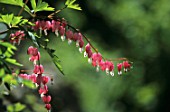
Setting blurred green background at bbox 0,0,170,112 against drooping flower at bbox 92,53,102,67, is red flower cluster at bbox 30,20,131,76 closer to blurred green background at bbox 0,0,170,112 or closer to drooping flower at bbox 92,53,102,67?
drooping flower at bbox 92,53,102,67

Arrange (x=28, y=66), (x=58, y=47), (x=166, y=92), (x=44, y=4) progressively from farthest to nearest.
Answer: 1. (x=58, y=47)
2. (x=28, y=66)
3. (x=166, y=92)
4. (x=44, y=4)

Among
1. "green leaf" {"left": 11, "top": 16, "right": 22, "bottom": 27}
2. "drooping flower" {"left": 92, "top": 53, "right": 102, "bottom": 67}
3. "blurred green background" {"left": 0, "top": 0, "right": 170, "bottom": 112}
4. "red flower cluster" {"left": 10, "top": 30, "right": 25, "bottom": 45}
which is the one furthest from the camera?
"blurred green background" {"left": 0, "top": 0, "right": 170, "bottom": 112}

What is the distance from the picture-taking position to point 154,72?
7.61 m

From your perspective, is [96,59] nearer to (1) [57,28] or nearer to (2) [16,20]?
(1) [57,28]

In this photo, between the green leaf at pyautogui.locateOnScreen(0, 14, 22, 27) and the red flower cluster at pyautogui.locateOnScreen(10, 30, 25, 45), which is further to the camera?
the red flower cluster at pyautogui.locateOnScreen(10, 30, 25, 45)

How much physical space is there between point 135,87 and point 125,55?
69cm

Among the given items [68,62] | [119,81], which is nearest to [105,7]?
[68,62]

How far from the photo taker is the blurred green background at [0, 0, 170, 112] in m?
7.45

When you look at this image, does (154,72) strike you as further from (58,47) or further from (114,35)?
(58,47)

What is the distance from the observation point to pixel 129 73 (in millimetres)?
7645

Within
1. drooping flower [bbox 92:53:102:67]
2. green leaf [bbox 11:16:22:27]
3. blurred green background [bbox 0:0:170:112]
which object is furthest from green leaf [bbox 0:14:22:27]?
blurred green background [bbox 0:0:170:112]

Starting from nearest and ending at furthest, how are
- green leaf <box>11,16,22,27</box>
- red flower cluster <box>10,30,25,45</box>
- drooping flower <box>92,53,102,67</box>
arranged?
green leaf <box>11,16,22,27</box>
red flower cluster <box>10,30,25,45</box>
drooping flower <box>92,53,102,67</box>

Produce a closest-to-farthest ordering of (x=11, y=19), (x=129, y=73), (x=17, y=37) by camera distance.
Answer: (x=11, y=19), (x=17, y=37), (x=129, y=73)

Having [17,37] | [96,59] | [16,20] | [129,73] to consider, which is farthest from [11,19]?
[129,73]
